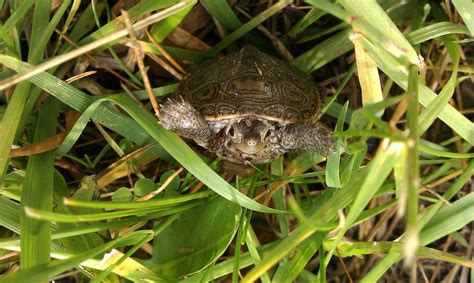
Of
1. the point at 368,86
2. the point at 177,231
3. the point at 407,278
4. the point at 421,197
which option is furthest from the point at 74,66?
the point at 407,278

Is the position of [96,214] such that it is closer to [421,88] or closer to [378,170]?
[378,170]

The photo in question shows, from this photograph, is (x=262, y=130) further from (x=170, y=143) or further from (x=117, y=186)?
(x=117, y=186)

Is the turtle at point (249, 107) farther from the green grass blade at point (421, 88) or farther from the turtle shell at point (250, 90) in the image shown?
the green grass blade at point (421, 88)

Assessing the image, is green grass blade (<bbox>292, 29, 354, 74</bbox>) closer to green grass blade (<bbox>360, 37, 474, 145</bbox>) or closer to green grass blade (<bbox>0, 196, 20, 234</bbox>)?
green grass blade (<bbox>360, 37, 474, 145</bbox>)

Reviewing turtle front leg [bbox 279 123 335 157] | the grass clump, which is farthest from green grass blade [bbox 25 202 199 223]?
turtle front leg [bbox 279 123 335 157]

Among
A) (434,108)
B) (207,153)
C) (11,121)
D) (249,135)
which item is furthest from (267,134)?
(11,121)

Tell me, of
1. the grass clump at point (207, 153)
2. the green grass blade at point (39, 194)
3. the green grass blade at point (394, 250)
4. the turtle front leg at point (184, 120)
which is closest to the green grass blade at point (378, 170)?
the grass clump at point (207, 153)

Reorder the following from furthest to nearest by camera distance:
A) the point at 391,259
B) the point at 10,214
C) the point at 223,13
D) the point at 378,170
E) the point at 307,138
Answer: the point at 223,13 < the point at 307,138 < the point at 391,259 < the point at 10,214 < the point at 378,170
